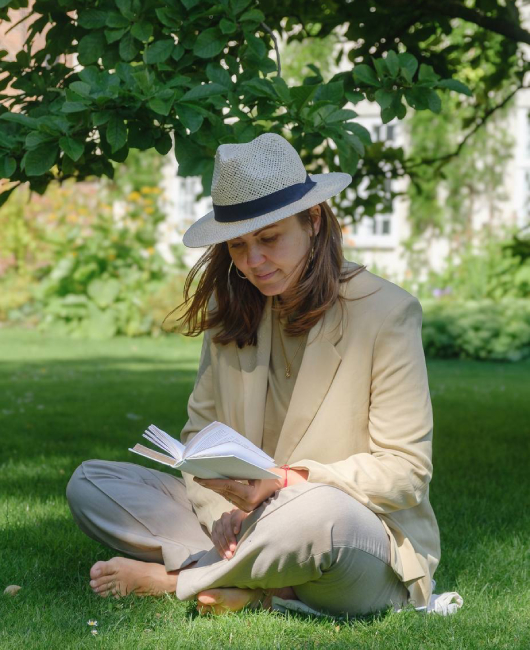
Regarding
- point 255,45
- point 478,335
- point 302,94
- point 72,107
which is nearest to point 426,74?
point 302,94

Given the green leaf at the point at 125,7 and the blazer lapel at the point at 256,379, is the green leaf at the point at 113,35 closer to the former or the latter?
the green leaf at the point at 125,7

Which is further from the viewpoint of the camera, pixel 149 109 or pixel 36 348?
pixel 36 348

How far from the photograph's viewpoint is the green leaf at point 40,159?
139 inches

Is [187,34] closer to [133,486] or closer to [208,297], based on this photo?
[208,297]

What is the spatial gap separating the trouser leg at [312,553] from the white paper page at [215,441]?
0.56ft

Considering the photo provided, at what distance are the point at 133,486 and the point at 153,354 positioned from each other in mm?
7974

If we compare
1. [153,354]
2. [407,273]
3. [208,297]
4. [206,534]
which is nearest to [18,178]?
[208,297]

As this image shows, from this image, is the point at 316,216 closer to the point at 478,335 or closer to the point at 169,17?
the point at 169,17

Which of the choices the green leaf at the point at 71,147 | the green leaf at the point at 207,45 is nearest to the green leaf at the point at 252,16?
the green leaf at the point at 207,45

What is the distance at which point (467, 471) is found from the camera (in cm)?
Result: 523

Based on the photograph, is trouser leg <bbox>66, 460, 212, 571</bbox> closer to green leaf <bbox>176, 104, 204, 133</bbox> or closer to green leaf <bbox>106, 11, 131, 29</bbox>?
green leaf <bbox>176, 104, 204, 133</bbox>

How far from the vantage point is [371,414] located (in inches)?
115

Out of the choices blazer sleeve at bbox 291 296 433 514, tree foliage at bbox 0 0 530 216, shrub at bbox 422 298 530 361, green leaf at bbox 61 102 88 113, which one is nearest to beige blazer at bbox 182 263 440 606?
blazer sleeve at bbox 291 296 433 514

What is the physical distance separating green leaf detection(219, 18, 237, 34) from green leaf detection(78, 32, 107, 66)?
1.64ft
